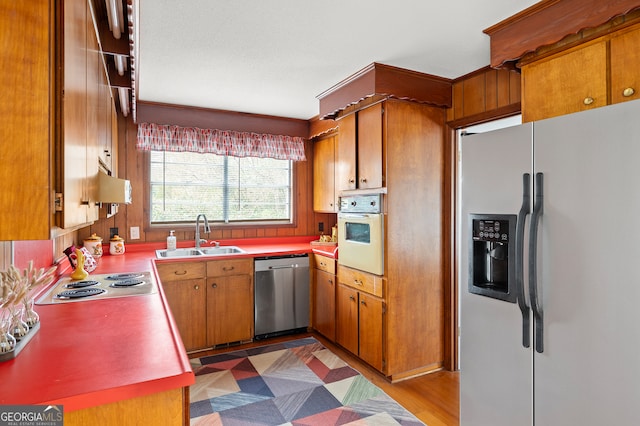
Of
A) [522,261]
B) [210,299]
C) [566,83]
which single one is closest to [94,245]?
[210,299]

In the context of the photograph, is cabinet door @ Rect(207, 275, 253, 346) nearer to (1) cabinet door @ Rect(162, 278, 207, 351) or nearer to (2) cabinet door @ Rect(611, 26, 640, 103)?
(1) cabinet door @ Rect(162, 278, 207, 351)

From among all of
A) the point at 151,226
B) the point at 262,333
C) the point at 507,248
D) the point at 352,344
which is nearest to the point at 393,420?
the point at 352,344

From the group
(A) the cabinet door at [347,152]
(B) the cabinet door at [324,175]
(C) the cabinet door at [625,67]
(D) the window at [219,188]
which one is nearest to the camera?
(C) the cabinet door at [625,67]

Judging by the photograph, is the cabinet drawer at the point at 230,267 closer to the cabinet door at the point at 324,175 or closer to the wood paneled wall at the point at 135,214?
the wood paneled wall at the point at 135,214

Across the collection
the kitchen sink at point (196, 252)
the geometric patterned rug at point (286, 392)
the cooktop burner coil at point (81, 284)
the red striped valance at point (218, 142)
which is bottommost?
the geometric patterned rug at point (286, 392)

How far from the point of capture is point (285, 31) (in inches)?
85.2

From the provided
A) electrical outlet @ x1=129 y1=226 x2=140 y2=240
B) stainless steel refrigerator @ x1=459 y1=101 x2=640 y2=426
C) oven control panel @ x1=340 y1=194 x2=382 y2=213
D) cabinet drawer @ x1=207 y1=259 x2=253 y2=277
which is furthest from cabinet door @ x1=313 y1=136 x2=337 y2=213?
stainless steel refrigerator @ x1=459 y1=101 x2=640 y2=426

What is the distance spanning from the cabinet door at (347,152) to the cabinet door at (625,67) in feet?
6.03

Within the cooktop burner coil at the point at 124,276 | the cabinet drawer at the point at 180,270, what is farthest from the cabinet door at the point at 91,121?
the cabinet drawer at the point at 180,270

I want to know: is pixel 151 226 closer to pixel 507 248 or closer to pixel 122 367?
pixel 122 367

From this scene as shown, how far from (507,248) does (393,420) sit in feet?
4.28

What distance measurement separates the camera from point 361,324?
3123mm

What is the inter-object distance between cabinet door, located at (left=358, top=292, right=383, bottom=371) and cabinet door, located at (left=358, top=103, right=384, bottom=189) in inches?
36.5

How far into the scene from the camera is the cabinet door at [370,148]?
288 cm
